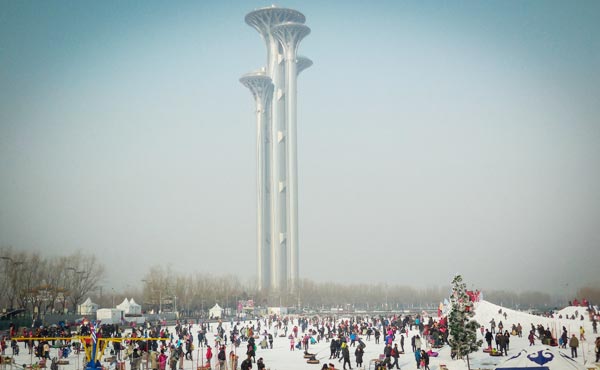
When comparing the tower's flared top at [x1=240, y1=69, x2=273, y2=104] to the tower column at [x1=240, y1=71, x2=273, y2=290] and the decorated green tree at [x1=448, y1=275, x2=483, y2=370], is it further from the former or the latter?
the decorated green tree at [x1=448, y1=275, x2=483, y2=370]

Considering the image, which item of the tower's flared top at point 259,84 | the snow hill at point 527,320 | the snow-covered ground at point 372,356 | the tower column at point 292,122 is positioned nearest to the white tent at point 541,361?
the snow-covered ground at point 372,356

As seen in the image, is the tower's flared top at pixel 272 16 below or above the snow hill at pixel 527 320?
above

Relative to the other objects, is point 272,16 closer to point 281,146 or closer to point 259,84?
point 259,84

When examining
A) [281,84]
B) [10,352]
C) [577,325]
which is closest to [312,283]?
[281,84]

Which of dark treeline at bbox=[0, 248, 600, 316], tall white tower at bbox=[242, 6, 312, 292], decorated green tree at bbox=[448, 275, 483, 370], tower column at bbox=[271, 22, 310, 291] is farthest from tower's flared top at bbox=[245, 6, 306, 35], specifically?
decorated green tree at bbox=[448, 275, 483, 370]

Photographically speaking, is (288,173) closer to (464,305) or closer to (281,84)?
(281,84)

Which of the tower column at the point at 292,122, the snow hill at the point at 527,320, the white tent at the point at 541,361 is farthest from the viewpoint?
the tower column at the point at 292,122

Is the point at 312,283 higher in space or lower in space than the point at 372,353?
higher

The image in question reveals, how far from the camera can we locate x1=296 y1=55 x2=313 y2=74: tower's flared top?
617 feet

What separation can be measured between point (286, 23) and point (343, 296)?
250 feet

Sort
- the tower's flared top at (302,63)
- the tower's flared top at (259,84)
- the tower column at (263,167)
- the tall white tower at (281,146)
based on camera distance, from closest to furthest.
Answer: the tall white tower at (281,146)
the tower column at (263,167)
the tower's flared top at (259,84)
the tower's flared top at (302,63)

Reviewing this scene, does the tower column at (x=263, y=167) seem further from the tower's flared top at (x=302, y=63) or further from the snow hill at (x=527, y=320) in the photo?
the snow hill at (x=527, y=320)

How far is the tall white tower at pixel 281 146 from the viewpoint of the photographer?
554 feet

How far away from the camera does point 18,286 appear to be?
2960 inches
